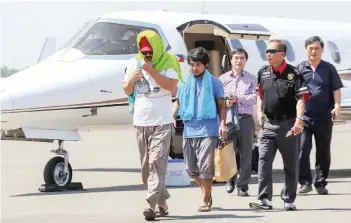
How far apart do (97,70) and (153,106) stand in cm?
384

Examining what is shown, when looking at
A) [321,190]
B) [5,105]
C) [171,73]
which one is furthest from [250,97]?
[5,105]

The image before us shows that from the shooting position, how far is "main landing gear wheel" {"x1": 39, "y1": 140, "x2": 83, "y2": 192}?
14570mm

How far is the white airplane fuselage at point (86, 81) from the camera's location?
557 inches

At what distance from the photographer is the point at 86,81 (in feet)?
48.5

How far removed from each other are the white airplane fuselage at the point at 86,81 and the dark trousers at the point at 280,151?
355cm

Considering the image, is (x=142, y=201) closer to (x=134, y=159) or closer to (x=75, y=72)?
(x=75, y=72)

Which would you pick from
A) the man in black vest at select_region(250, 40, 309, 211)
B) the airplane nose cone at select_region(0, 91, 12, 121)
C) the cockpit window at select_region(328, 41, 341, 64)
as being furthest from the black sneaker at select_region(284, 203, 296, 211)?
the cockpit window at select_region(328, 41, 341, 64)

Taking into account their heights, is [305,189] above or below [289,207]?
below

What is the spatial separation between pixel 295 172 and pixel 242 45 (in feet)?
18.6

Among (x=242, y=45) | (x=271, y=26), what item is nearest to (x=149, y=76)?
(x=242, y=45)

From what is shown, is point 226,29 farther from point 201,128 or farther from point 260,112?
point 201,128

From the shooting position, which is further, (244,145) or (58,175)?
(58,175)

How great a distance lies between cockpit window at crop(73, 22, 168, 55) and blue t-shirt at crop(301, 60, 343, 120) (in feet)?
9.66

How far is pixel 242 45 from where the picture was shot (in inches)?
680
